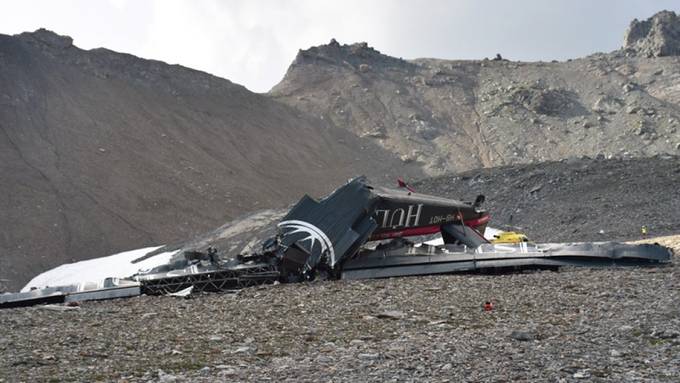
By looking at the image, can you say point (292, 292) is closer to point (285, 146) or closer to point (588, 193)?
point (588, 193)

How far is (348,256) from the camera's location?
18.3 meters

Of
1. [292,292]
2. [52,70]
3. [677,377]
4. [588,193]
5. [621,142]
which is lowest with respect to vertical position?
[677,377]

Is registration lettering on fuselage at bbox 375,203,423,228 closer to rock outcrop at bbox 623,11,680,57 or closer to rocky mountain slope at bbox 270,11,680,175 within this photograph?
rocky mountain slope at bbox 270,11,680,175

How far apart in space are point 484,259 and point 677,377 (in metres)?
11.1

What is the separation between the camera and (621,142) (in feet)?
202

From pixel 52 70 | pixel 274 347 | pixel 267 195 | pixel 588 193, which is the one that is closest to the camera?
pixel 274 347

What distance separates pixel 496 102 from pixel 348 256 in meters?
57.2

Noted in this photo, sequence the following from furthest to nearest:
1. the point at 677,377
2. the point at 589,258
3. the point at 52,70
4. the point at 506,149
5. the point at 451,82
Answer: the point at 451,82, the point at 506,149, the point at 52,70, the point at 589,258, the point at 677,377

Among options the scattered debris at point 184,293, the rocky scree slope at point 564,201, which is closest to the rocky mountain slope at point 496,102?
the rocky scree slope at point 564,201

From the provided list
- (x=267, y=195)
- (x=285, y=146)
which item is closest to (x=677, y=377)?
(x=267, y=195)

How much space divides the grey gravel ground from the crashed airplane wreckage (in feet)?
5.61

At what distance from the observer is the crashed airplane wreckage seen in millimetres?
17203

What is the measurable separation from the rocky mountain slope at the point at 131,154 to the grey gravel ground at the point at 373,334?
2577 cm

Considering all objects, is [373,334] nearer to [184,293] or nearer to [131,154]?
[184,293]
